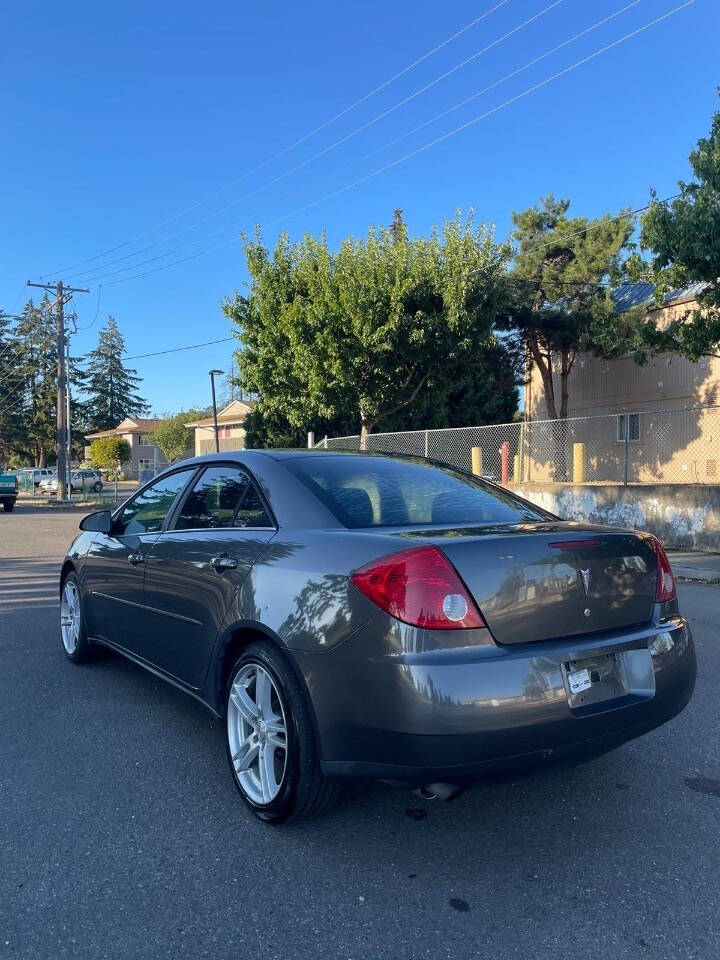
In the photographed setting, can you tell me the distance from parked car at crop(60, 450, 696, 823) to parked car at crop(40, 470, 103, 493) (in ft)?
121

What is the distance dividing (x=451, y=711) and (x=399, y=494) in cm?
130

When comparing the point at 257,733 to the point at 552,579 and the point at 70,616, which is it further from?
the point at 70,616

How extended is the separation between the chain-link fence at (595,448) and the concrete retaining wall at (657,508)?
1.19ft

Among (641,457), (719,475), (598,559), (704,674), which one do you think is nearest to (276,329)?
(641,457)

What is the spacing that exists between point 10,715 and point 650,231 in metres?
11.6

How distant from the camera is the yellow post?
14.2 m

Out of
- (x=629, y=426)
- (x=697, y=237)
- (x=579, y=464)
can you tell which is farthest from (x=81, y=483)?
(x=697, y=237)

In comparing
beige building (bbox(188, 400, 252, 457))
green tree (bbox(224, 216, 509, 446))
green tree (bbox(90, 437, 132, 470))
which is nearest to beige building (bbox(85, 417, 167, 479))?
green tree (bbox(90, 437, 132, 470))

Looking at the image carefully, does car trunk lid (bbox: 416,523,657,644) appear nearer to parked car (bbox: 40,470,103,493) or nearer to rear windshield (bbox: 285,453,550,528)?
rear windshield (bbox: 285,453,550,528)

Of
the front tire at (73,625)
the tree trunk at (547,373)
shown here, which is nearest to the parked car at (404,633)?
the front tire at (73,625)

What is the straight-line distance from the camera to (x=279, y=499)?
3.30 metres

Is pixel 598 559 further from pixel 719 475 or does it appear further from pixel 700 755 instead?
pixel 719 475

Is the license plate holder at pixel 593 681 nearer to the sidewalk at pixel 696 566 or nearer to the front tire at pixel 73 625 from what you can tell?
the front tire at pixel 73 625

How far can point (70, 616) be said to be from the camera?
5461 mm
